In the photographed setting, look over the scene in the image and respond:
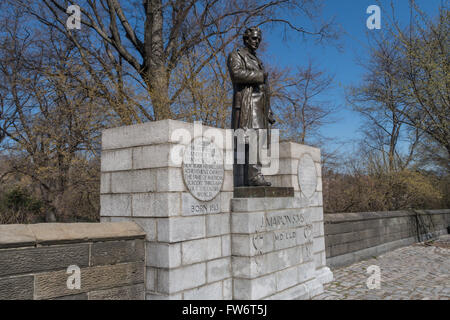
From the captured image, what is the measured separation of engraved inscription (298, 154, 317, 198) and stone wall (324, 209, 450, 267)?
139 centimetres

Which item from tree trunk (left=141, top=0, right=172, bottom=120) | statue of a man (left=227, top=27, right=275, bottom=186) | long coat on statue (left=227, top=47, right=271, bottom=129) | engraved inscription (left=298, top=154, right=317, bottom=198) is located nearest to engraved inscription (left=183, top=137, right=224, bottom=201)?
statue of a man (left=227, top=27, right=275, bottom=186)

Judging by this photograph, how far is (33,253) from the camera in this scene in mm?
3451

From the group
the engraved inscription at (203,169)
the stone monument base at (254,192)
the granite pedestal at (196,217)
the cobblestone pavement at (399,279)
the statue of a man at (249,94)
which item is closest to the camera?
the granite pedestal at (196,217)

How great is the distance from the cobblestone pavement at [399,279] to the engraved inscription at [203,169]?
2794 mm

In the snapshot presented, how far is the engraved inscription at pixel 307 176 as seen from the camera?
23.6 ft

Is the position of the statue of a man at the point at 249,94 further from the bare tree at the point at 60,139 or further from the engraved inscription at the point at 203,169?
the bare tree at the point at 60,139

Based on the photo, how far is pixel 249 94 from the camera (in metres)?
5.72

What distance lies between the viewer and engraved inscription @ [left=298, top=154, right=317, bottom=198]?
720 cm

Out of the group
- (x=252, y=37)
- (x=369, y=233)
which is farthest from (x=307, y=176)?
(x=369, y=233)

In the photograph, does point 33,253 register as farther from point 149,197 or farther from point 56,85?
point 56,85
